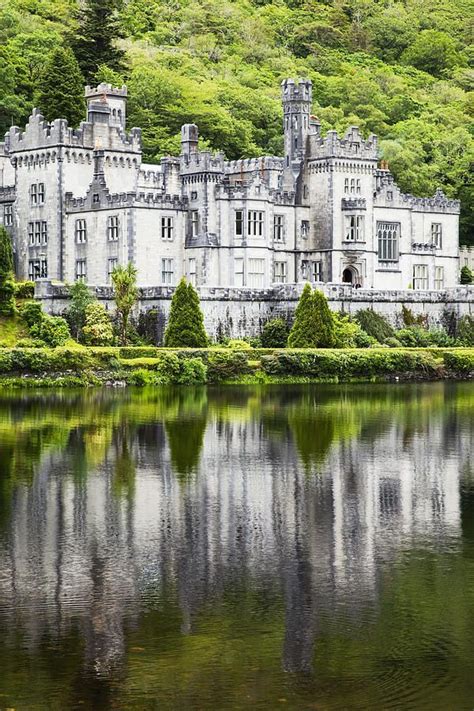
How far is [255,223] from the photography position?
80.6 m

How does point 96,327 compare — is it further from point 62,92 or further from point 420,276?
point 62,92

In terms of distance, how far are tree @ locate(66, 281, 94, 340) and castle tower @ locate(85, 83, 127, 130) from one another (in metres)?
12.5

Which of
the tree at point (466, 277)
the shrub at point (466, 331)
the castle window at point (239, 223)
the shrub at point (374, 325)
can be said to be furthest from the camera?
the tree at point (466, 277)

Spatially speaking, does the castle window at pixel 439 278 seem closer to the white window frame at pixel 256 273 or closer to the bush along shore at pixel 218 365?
the white window frame at pixel 256 273

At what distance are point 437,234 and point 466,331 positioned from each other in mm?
10878

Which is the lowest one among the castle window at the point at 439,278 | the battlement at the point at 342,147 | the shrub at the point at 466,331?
the shrub at the point at 466,331

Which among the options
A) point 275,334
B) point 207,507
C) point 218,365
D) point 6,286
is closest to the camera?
point 207,507

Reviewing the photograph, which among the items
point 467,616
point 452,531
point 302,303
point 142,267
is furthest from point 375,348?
point 467,616

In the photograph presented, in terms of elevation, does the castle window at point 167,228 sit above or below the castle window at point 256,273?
above

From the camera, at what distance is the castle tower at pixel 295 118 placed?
3366 inches

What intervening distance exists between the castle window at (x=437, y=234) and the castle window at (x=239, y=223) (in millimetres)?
14679

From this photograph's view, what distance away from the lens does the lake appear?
74.6 ft

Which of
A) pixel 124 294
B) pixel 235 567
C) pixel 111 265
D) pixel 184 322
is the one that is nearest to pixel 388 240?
pixel 111 265

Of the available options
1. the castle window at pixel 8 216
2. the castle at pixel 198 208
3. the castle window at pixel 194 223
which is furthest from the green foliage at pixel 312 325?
the castle window at pixel 8 216
